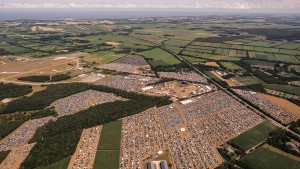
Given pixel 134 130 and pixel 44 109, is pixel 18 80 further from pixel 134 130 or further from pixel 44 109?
pixel 134 130

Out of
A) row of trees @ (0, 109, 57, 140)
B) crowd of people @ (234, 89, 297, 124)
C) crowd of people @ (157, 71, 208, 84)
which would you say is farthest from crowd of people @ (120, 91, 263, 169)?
row of trees @ (0, 109, 57, 140)

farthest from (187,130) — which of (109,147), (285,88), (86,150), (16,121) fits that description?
(285,88)

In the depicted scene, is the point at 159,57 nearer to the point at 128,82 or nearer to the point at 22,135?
the point at 128,82

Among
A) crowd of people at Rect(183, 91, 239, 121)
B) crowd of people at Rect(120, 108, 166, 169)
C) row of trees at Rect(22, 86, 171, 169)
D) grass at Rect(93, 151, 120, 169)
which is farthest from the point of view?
crowd of people at Rect(183, 91, 239, 121)

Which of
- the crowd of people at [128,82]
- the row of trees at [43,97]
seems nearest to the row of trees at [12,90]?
the row of trees at [43,97]

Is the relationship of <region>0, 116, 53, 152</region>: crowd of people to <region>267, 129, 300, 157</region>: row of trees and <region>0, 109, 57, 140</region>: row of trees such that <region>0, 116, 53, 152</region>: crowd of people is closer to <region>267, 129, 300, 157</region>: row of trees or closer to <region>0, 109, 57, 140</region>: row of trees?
<region>0, 109, 57, 140</region>: row of trees

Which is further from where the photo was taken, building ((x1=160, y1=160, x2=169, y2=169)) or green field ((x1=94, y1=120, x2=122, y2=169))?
green field ((x1=94, y1=120, x2=122, y2=169))
